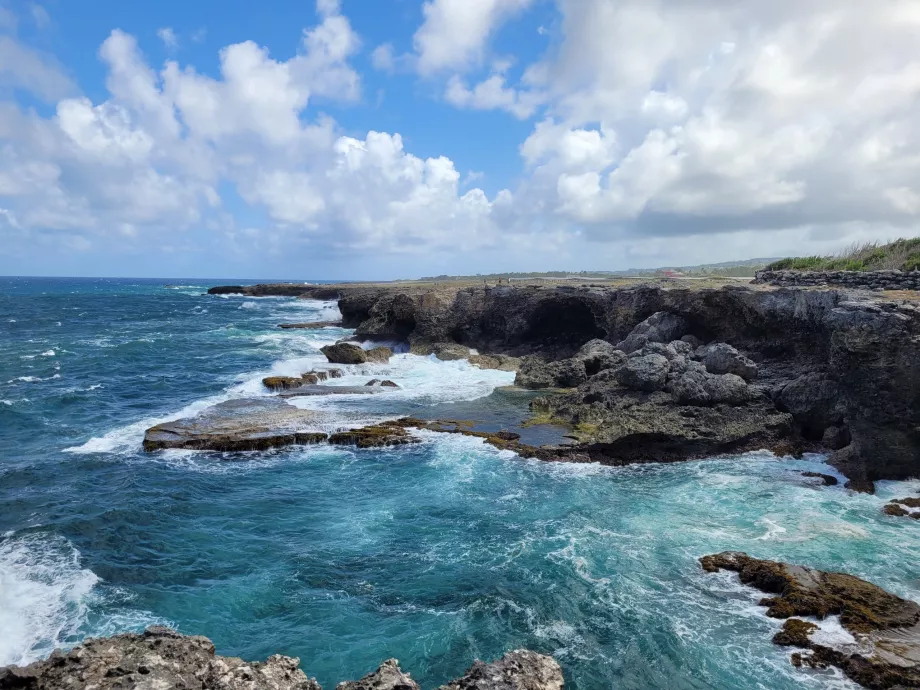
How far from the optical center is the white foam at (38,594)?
36.8 feet

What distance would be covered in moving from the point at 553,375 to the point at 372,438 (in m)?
13.5

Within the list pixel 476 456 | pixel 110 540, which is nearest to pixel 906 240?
pixel 476 456

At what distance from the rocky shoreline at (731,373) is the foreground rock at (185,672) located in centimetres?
1546

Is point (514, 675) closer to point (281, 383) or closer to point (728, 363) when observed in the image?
point (728, 363)

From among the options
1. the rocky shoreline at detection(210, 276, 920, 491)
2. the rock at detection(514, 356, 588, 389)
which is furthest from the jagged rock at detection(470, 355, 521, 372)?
the rock at detection(514, 356, 588, 389)

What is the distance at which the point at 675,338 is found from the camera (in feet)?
110

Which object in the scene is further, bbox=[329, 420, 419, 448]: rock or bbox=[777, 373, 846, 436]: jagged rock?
bbox=[329, 420, 419, 448]: rock

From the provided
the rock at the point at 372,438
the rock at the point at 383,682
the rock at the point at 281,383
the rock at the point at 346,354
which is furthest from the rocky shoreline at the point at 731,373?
the rock at the point at 383,682

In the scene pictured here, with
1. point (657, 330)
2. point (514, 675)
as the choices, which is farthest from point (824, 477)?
point (514, 675)

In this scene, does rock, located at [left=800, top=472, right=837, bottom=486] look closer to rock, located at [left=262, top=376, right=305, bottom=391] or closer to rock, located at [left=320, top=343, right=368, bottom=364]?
rock, located at [left=262, top=376, right=305, bottom=391]

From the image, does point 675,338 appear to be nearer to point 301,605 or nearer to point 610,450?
point 610,450

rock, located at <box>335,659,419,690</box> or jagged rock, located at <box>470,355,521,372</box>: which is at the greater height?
A: rock, located at <box>335,659,419,690</box>

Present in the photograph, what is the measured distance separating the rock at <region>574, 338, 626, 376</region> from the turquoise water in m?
11.1

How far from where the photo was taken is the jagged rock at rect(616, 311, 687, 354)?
33438 mm
